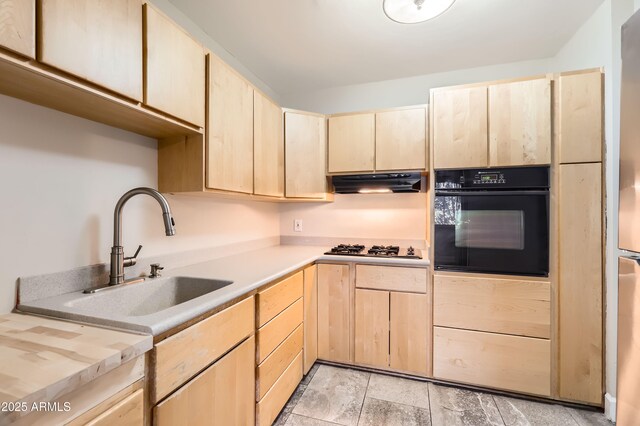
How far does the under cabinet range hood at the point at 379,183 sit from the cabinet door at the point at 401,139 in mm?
78

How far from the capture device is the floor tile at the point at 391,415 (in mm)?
1586

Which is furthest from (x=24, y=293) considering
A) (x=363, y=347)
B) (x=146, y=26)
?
(x=363, y=347)

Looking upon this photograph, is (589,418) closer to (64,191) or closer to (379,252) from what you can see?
(379,252)

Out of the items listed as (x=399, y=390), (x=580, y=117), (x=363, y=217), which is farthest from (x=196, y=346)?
(x=580, y=117)

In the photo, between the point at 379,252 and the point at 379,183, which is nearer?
the point at 379,252

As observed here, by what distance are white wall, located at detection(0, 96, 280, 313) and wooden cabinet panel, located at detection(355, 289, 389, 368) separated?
4.57 ft

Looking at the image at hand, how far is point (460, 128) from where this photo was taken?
6.23 feet

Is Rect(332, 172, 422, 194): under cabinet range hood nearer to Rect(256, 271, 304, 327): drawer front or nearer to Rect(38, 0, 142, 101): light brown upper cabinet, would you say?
Rect(256, 271, 304, 327): drawer front

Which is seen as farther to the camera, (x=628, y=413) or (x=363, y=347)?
(x=363, y=347)

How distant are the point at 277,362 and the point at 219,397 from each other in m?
0.50

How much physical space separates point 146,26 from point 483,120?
198 centimetres

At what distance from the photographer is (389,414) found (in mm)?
1652

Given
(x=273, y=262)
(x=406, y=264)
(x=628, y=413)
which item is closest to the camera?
(x=628, y=413)

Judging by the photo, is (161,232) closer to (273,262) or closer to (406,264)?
(273,262)
